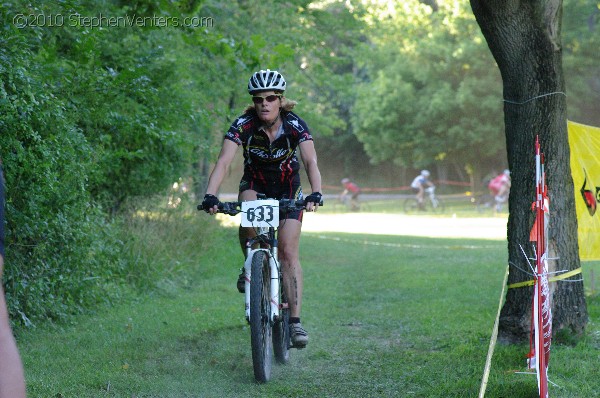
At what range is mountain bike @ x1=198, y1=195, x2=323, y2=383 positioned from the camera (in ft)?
21.9

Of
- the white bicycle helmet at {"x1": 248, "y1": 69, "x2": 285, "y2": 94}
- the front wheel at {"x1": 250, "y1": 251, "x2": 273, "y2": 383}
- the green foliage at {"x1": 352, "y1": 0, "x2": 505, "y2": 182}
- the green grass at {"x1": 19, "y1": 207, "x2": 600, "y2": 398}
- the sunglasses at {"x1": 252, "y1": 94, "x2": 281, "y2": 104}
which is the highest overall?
the green foliage at {"x1": 352, "y1": 0, "x2": 505, "y2": 182}

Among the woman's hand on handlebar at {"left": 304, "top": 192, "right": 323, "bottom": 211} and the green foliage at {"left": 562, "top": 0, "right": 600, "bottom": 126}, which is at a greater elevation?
the green foliage at {"left": 562, "top": 0, "right": 600, "bottom": 126}

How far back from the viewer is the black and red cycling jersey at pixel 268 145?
734cm

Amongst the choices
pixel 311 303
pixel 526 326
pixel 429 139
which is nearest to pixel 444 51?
pixel 429 139

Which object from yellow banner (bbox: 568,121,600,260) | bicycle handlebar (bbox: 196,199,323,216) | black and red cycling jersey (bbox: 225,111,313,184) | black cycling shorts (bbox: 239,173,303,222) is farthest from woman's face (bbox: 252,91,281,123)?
yellow banner (bbox: 568,121,600,260)

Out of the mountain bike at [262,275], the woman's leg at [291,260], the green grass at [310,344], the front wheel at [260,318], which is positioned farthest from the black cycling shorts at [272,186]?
the green grass at [310,344]

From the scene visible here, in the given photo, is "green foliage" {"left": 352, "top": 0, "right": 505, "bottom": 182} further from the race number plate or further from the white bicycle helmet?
the race number plate

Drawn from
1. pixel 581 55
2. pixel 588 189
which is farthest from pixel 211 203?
pixel 581 55

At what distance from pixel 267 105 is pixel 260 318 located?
5.30 feet

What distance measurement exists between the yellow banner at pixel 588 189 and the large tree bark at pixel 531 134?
1.83m

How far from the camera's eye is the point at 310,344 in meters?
8.48

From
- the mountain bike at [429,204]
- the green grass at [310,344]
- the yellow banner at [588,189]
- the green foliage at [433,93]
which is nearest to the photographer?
the green grass at [310,344]

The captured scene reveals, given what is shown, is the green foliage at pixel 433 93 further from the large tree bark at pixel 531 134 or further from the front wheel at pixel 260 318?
the front wheel at pixel 260 318

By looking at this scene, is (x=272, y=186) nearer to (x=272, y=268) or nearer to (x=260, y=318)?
(x=272, y=268)
